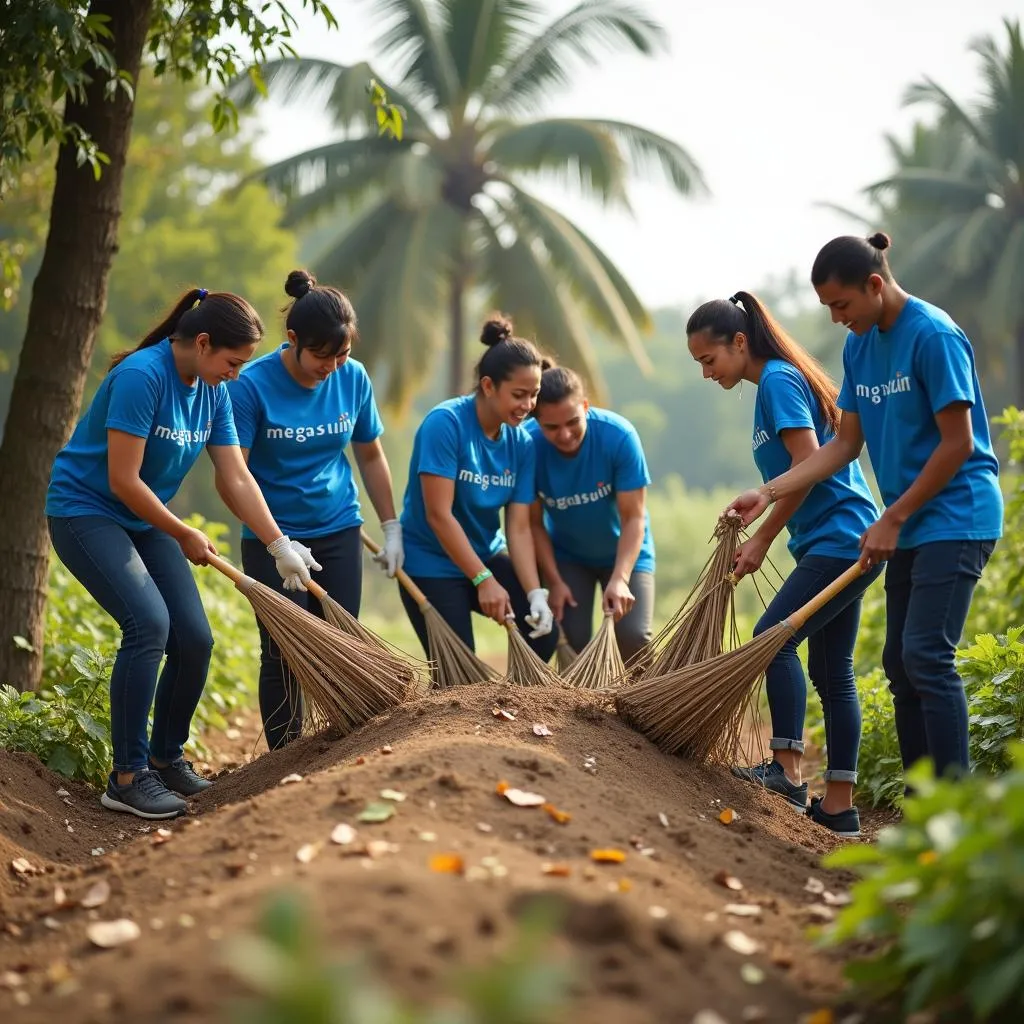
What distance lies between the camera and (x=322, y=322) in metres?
4.49

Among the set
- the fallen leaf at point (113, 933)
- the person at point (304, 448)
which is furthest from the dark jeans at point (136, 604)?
the fallen leaf at point (113, 933)

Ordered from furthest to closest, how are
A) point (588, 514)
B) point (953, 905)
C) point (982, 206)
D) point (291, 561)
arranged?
point (982, 206)
point (588, 514)
point (291, 561)
point (953, 905)

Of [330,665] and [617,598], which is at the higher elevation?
[617,598]

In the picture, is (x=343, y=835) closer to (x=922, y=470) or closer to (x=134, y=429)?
(x=134, y=429)

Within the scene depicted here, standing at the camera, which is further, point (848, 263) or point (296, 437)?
point (296, 437)

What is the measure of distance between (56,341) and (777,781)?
3392 millimetres

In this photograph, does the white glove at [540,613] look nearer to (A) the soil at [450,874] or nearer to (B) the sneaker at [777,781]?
(A) the soil at [450,874]

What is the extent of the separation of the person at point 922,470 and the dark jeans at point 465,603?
1.78 m

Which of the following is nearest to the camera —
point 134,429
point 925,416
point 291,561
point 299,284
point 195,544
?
point 925,416

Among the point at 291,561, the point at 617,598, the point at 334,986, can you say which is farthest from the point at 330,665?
the point at 334,986

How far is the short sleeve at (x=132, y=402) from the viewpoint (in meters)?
4.05

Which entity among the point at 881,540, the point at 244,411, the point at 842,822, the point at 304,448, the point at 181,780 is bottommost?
the point at 181,780

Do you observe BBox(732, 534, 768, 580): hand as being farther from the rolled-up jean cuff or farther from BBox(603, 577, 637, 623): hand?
BBox(603, 577, 637, 623): hand

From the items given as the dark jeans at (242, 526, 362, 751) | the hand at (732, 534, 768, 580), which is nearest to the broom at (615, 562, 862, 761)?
the hand at (732, 534, 768, 580)
